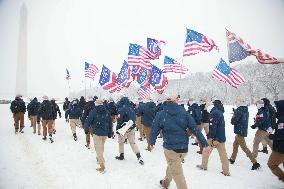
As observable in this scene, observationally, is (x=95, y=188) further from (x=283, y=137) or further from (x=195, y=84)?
(x=195, y=84)

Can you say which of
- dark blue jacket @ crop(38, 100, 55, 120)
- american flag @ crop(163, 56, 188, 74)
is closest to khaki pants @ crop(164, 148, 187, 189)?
dark blue jacket @ crop(38, 100, 55, 120)

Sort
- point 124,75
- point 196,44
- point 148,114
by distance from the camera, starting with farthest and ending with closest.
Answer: point 124,75 → point 196,44 → point 148,114

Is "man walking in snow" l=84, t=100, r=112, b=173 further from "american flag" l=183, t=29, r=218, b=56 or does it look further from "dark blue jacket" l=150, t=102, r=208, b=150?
"american flag" l=183, t=29, r=218, b=56

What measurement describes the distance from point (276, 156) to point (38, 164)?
290 inches

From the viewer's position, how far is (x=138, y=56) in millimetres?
19250

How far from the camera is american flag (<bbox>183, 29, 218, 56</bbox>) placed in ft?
50.1

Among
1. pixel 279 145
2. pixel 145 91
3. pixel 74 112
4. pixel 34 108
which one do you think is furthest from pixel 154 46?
pixel 279 145

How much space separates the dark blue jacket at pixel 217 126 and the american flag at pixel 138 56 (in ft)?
34.2

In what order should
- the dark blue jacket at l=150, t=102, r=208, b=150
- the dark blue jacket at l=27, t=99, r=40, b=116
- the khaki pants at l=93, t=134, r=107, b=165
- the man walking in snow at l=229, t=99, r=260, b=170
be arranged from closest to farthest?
the dark blue jacket at l=150, t=102, r=208, b=150 → the khaki pants at l=93, t=134, r=107, b=165 → the man walking in snow at l=229, t=99, r=260, b=170 → the dark blue jacket at l=27, t=99, r=40, b=116

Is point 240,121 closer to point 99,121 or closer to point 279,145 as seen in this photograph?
point 279,145

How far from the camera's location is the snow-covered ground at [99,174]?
798 centimetres

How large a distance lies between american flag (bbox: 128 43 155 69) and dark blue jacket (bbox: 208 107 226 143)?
1043cm

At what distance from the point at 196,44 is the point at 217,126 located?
748cm

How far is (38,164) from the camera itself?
9875 millimetres
